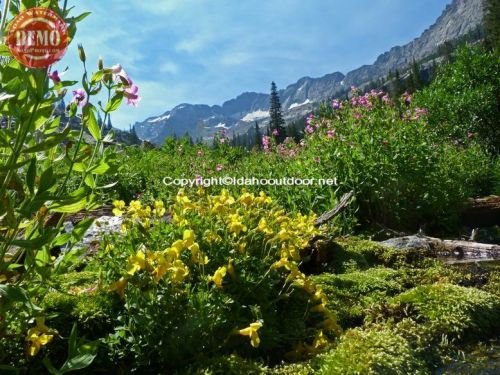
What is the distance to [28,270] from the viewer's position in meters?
1.86

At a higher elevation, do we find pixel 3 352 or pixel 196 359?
pixel 3 352

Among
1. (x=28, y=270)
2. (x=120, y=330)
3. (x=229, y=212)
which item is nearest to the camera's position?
(x=28, y=270)

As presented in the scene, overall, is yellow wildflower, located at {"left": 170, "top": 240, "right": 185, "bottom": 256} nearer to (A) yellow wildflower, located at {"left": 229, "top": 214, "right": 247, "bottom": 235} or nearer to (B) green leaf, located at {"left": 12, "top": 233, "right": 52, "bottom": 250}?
(A) yellow wildflower, located at {"left": 229, "top": 214, "right": 247, "bottom": 235}

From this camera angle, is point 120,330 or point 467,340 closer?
point 120,330

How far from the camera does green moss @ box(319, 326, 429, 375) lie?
2250 mm

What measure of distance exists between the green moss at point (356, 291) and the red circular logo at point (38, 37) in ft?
8.04

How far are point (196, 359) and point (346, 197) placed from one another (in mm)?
3876

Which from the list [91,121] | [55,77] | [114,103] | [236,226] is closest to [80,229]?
[91,121]

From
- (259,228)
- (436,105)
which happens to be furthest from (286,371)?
A: (436,105)

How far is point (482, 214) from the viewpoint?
8.36 m

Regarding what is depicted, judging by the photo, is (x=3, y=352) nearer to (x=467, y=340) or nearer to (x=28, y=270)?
(x=28, y=270)

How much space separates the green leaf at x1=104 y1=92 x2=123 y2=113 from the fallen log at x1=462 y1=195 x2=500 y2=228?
7671mm

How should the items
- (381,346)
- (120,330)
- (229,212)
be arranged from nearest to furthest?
(120,330) → (381,346) → (229,212)

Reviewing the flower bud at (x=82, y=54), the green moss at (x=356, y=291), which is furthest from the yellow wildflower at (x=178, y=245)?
the green moss at (x=356, y=291)
